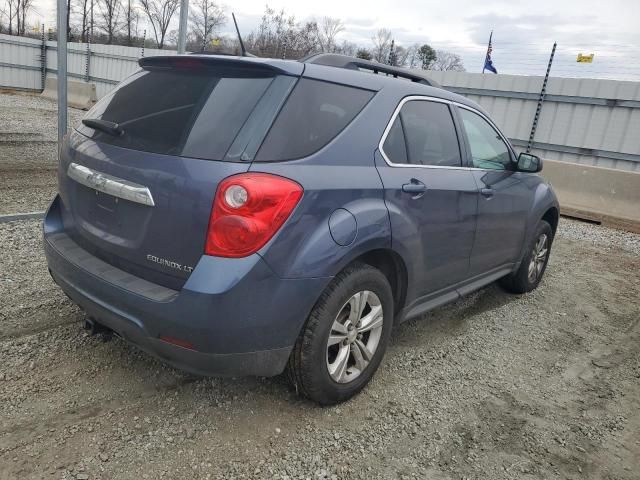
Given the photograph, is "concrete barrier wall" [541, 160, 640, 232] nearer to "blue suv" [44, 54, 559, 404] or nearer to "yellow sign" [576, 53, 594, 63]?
"yellow sign" [576, 53, 594, 63]

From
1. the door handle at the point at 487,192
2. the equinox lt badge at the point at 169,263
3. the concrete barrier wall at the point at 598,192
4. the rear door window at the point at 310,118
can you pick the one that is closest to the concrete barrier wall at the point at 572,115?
the concrete barrier wall at the point at 598,192

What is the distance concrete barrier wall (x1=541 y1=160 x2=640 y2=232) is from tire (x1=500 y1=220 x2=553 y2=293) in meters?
4.12

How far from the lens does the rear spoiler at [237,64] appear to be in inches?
97.7

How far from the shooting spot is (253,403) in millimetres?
2814

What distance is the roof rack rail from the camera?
9.81 feet

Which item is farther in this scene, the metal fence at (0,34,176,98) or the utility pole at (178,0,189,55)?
the metal fence at (0,34,176,98)

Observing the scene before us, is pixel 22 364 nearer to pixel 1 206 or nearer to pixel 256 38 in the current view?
→ pixel 1 206

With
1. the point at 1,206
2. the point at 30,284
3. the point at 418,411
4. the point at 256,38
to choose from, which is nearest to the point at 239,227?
the point at 418,411

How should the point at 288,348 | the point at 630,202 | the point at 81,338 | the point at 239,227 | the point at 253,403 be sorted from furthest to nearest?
the point at 630,202, the point at 81,338, the point at 253,403, the point at 288,348, the point at 239,227

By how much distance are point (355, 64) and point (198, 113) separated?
1188 millimetres

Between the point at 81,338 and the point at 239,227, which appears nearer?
the point at 239,227

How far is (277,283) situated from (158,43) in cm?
5947

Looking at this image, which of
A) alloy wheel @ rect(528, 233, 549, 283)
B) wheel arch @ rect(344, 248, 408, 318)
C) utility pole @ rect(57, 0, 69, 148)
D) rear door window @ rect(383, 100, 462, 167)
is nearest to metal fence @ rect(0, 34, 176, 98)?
utility pole @ rect(57, 0, 69, 148)

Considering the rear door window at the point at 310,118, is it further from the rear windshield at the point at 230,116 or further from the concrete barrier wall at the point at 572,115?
the concrete barrier wall at the point at 572,115
